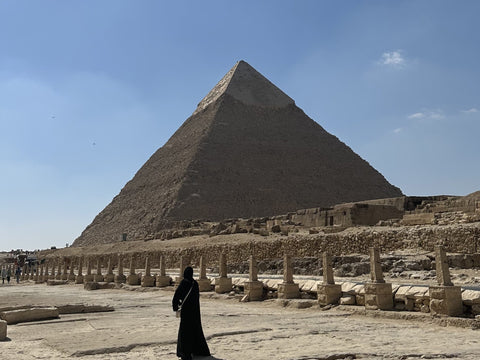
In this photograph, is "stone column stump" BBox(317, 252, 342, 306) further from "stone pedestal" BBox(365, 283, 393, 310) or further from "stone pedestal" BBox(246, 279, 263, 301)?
"stone pedestal" BBox(246, 279, 263, 301)

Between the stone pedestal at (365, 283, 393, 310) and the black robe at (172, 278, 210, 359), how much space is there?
3410 mm

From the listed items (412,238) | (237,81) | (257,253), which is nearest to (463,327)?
(412,238)

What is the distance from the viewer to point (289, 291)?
968 cm

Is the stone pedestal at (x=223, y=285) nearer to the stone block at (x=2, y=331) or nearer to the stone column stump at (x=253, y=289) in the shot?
the stone column stump at (x=253, y=289)

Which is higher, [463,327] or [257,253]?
[257,253]

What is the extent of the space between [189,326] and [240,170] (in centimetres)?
6735

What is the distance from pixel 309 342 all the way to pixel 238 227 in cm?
2319

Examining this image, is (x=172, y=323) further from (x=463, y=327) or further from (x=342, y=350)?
(x=463, y=327)

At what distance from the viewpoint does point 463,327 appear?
593 cm

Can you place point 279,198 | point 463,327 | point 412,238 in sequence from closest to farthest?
1. point 463,327
2. point 412,238
3. point 279,198

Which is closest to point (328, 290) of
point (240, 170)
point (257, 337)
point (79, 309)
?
point (257, 337)

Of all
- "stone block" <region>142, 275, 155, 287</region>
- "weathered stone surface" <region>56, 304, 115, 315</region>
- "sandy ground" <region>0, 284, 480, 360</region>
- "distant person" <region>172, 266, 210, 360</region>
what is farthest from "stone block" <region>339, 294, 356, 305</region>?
"stone block" <region>142, 275, 155, 287</region>

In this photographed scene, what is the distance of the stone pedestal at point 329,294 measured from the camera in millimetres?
8461

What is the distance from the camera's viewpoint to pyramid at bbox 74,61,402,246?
6291cm
